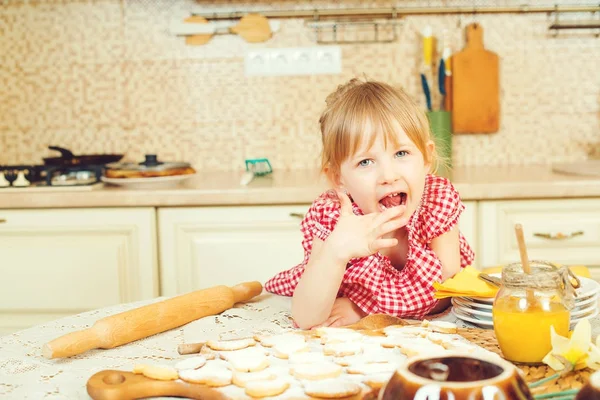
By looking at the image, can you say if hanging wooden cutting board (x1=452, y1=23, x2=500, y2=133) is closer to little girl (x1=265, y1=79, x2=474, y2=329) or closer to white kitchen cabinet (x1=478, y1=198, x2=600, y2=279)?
white kitchen cabinet (x1=478, y1=198, x2=600, y2=279)

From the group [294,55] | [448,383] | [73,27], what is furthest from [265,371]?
[73,27]

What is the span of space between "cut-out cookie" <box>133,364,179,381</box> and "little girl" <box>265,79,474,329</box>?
367 mm

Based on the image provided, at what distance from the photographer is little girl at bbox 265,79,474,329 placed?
3.84 ft

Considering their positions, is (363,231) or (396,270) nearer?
(363,231)

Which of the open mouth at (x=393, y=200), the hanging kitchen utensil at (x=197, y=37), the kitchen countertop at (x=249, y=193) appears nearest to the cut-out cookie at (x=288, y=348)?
the open mouth at (x=393, y=200)

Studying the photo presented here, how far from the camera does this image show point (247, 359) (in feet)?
2.78

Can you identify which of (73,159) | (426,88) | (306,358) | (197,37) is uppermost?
(197,37)

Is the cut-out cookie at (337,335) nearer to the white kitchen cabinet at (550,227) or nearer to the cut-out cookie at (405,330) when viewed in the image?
the cut-out cookie at (405,330)

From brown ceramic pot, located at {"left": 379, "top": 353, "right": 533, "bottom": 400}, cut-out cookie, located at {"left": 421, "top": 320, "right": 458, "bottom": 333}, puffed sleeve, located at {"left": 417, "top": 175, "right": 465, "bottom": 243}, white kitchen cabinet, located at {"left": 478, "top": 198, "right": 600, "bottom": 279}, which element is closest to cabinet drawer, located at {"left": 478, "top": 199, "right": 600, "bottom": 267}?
white kitchen cabinet, located at {"left": 478, "top": 198, "right": 600, "bottom": 279}

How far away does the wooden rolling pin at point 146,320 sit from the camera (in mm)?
926

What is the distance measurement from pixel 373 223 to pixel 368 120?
0.74 feet

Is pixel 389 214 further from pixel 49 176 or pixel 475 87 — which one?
pixel 475 87

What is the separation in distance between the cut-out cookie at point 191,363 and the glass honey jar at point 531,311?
0.36 meters

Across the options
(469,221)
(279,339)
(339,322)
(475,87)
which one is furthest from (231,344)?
(475,87)
